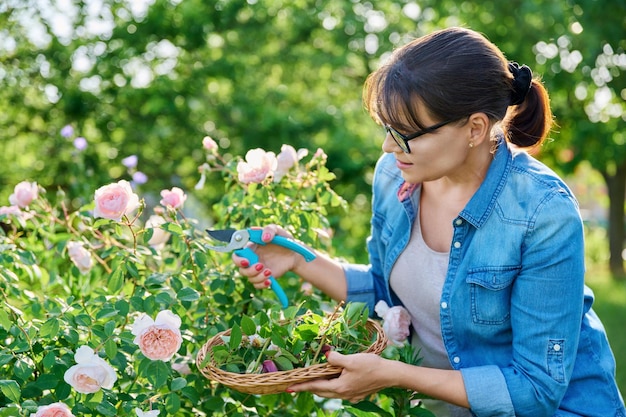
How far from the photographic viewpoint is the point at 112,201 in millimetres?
1811

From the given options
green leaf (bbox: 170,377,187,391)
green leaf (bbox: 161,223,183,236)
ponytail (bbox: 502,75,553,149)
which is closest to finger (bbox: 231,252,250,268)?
green leaf (bbox: 161,223,183,236)

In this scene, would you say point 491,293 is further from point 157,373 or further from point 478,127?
point 157,373

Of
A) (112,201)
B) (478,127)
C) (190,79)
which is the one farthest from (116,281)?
(190,79)

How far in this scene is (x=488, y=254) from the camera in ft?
5.92

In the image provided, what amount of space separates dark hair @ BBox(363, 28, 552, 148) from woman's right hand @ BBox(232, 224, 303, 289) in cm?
44

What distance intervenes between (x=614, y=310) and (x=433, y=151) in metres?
5.89

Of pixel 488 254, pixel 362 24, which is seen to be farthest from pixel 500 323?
pixel 362 24

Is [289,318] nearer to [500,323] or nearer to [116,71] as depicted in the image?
[500,323]

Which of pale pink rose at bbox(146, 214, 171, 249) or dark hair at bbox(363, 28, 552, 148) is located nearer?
dark hair at bbox(363, 28, 552, 148)

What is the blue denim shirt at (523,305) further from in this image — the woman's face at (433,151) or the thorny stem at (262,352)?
the thorny stem at (262,352)

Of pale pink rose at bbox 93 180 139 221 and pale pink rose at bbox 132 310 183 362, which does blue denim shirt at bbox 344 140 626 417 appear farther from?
pale pink rose at bbox 93 180 139 221

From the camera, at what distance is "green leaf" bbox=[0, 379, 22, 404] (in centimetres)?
161

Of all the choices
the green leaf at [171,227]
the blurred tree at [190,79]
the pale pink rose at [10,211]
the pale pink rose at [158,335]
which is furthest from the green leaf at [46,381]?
the blurred tree at [190,79]

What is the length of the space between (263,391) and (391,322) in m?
0.46
